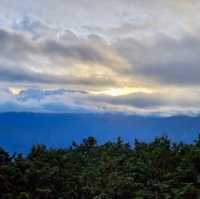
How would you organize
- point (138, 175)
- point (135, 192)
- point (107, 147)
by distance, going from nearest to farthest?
point (135, 192) → point (138, 175) → point (107, 147)

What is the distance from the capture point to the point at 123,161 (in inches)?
3039

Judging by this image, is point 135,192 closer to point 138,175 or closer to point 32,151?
point 138,175

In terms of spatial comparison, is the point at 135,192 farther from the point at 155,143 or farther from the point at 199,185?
the point at 155,143

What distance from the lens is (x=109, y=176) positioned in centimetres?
6744

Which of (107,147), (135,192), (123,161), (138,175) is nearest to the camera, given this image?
(135,192)

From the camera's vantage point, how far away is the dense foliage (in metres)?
64.2

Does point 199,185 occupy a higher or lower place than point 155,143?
lower

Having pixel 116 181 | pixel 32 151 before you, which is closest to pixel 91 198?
pixel 116 181

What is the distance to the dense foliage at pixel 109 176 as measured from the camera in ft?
211

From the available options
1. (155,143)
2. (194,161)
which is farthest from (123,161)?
(194,161)

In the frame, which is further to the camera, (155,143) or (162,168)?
(155,143)

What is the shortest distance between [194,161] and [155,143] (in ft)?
44.5

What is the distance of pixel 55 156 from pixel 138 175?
15617 millimetres

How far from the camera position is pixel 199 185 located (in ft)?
215
